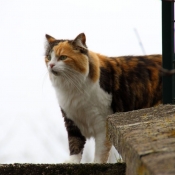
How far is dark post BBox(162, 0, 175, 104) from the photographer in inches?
137

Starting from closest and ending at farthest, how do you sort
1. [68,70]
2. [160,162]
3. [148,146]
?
[160,162]
[148,146]
[68,70]

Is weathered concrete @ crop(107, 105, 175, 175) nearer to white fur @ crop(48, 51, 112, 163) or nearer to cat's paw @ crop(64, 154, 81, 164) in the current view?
white fur @ crop(48, 51, 112, 163)

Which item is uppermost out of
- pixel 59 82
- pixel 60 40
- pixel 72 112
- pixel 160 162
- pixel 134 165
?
pixel 160 162

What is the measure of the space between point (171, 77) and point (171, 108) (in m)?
0.87

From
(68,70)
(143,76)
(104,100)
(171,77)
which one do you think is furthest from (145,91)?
(171,77)

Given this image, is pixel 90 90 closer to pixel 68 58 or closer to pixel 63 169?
pixel 68 58

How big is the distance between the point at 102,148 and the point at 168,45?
6.55 ft

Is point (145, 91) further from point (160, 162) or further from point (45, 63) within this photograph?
point (160, 162)

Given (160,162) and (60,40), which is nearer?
(160,162)

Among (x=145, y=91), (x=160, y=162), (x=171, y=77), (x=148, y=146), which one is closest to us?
(x=160, y=162)

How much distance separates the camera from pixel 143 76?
18.2 ft

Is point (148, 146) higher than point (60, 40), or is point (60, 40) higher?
point (148, 146)

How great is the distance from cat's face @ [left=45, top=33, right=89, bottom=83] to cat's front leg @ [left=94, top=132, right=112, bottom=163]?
66cm

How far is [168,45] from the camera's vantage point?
139 inches
